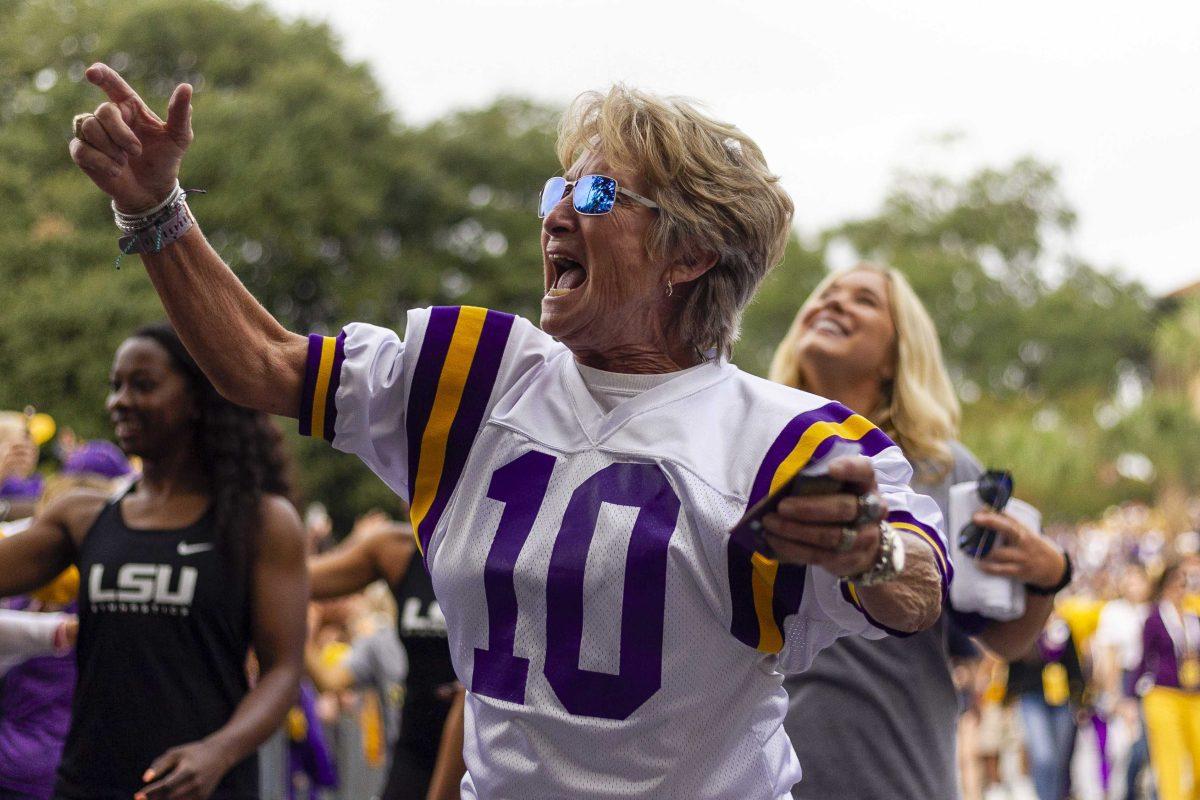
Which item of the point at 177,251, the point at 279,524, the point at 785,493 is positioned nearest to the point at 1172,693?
Answer: the point at 279,524

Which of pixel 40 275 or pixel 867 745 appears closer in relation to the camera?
pixel 867 745

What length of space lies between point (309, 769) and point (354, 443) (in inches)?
234

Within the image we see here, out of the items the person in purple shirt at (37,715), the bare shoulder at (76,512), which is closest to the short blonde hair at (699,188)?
the bare shoulder at (76,512)

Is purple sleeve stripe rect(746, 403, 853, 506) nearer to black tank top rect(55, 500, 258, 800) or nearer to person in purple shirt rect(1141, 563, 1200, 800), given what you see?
black tank top rect(55, 500, 258, 800)

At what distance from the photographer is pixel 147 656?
3.67 metres

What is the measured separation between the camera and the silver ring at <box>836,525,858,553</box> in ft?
6.23

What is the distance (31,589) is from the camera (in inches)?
158

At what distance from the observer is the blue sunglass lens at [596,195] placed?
2463 mm

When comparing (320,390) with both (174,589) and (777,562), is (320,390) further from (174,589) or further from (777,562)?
(174,589)

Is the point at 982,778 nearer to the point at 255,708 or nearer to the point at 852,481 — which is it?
the point at 255,708

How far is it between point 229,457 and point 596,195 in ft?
6.32

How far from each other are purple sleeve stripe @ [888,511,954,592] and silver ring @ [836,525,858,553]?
30cm

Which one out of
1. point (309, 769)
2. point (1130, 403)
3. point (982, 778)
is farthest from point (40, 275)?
point (1130, 403)

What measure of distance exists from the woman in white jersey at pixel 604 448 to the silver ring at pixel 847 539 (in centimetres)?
12
